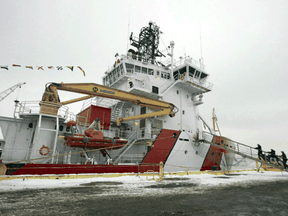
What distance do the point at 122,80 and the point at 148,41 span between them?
23.9ft

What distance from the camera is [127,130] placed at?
15.7 m

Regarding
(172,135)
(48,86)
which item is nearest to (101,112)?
(48,86)

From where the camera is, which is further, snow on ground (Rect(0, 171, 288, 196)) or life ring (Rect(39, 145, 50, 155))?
life ring (Rect(39, 145, 50, 155))

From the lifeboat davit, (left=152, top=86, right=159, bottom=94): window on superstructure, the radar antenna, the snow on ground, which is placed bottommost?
the snow on ground

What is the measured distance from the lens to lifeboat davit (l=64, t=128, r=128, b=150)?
32.7ft

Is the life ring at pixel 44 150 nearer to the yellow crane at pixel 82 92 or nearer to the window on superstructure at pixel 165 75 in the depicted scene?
the yellow crane at pixel 82 92

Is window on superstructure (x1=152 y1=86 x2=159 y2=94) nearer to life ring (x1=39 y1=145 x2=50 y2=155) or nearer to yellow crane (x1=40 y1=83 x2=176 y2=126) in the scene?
yellow crane (x1=40 y1=83 x2=176 y2=126)

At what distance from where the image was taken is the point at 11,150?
9.51 metres

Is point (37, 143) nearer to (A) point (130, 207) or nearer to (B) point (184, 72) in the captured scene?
(A) point (130, 207)

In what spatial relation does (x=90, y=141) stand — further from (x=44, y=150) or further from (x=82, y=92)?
(x=82, y=92)

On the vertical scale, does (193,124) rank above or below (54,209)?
above

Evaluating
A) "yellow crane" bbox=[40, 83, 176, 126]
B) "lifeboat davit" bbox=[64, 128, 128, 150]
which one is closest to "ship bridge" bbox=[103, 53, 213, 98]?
"yellow crane" bbox=[40, 83, 176, 126]

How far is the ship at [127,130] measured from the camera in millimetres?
9859

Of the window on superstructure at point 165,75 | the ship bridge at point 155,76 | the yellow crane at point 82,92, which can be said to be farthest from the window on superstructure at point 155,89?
the window on superstructure at point 165,75
